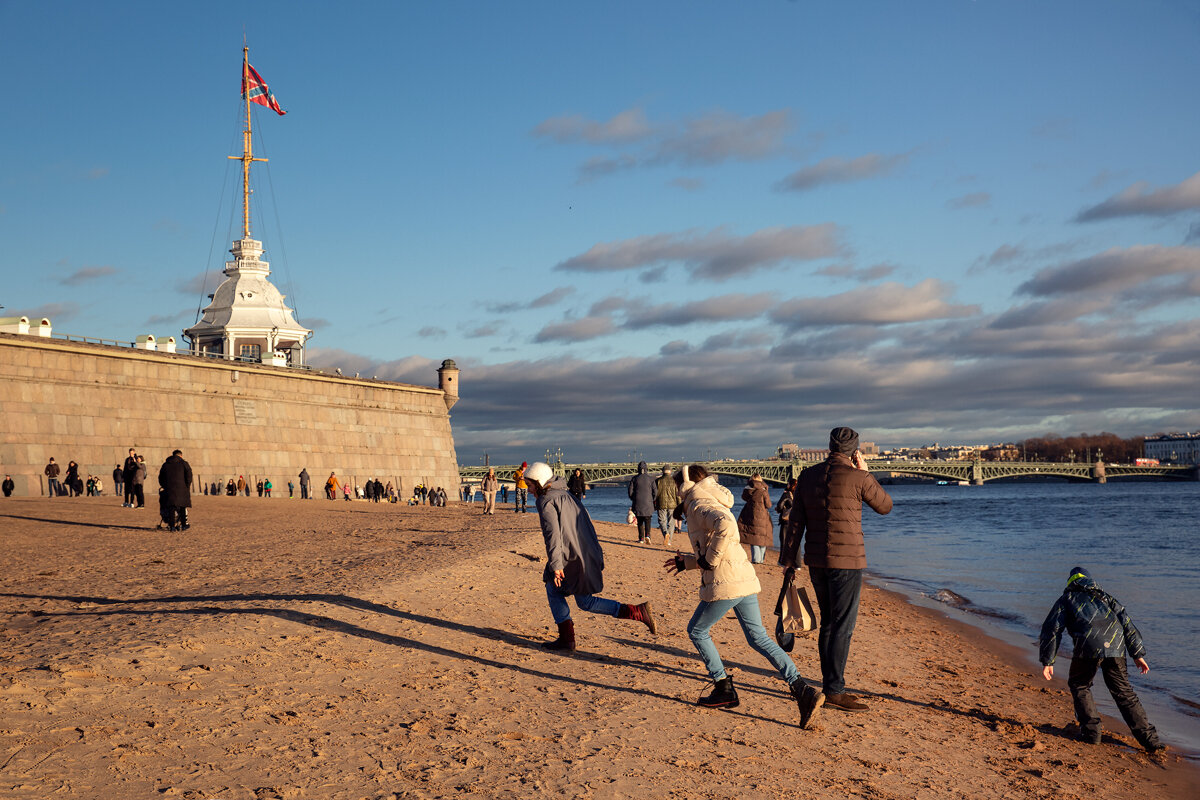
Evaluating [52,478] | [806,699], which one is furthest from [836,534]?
[52,478]

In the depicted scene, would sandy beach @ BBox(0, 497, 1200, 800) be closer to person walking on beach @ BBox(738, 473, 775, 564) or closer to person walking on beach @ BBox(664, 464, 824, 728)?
person walking on beach @ BBox(664, 464, 824, 728)

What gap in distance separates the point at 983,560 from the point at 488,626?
23.7 m

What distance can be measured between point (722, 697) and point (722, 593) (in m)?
0.95

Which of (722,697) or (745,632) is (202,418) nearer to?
(722,697)

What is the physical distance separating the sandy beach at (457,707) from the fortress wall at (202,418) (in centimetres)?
2488

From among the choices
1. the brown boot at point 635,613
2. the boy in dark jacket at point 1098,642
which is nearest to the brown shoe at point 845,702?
the boy in dark jacket at point 1098,642

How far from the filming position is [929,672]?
10.3 m

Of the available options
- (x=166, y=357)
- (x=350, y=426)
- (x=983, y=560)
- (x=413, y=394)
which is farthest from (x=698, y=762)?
(x=413, y=394)

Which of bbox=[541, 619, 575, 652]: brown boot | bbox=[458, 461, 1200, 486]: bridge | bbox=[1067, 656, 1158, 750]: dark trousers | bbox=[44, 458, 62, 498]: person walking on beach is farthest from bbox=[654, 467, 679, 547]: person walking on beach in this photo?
bbox=[458, 461, 1200, 486]: bridge

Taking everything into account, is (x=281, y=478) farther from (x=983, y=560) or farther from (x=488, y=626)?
(x=488, y=626)

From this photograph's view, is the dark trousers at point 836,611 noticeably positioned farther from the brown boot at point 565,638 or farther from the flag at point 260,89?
the flag at point 260,89

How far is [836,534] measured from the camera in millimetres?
7355

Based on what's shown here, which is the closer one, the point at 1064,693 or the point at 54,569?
the point at 1064,693

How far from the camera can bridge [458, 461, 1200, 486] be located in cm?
→ 10456
